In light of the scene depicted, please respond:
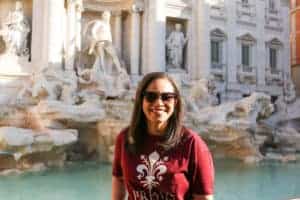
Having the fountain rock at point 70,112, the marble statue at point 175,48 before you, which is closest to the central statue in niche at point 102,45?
the marble statue at point 175,48

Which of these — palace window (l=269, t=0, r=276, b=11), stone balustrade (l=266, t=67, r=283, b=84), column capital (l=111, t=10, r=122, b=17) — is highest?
palace window (l=269, t=0, r=276, b=11)

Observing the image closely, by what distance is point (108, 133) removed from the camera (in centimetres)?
936

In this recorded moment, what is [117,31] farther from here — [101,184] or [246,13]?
[101,184]

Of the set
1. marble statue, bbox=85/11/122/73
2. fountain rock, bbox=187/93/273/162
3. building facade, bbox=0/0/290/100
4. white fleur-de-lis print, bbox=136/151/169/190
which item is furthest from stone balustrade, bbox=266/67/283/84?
white fleur-de-lis print, bbox=136/151/169/190

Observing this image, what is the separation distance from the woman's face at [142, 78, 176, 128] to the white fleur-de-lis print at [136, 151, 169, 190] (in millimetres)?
140

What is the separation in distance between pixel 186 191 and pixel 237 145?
29.2ft

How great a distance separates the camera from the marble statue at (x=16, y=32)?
12594 mm

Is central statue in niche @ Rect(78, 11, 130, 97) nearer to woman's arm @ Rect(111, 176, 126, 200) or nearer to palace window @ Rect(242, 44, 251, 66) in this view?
palace window @ Rect(242, 44, 251, 66)

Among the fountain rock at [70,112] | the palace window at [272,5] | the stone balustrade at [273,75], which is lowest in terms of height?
the fountain rock at [70,112]

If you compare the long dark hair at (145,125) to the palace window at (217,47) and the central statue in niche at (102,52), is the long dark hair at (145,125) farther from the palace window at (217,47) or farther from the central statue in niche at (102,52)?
the palace window at (217,47)

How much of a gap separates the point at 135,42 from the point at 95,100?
455cm

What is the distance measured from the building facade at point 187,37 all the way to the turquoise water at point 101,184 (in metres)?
5.33

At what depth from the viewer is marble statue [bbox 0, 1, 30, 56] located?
12.6 meters

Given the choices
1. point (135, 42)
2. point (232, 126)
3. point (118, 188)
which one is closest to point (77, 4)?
point (135, 42)
